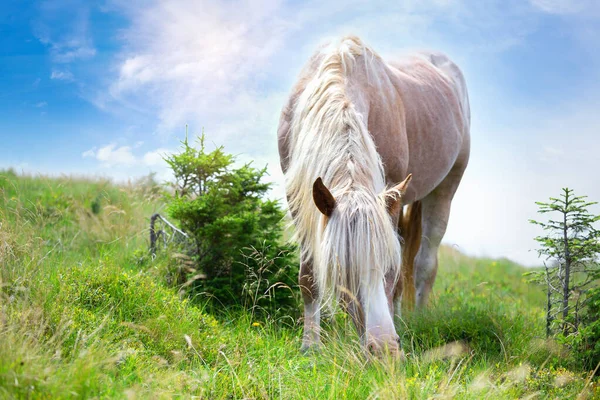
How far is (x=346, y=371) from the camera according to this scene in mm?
3117

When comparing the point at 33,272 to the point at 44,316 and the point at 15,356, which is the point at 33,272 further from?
the point at 15,356

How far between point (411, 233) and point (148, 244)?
130 inches

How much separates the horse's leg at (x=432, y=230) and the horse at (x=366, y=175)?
0.01 meters

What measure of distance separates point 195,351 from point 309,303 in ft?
4.16

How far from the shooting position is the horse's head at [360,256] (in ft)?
10.5

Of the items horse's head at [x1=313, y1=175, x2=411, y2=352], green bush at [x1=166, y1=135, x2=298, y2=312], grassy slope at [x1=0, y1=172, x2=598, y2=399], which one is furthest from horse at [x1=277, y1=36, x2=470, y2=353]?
green bush at [x1=166, y1=135, x2=298, y2=312]

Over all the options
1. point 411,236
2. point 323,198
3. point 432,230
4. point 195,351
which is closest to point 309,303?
point 195,351

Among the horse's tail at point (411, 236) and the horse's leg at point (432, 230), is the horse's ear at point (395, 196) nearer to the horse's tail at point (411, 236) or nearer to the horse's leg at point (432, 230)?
the horse's tail at point (411, 236)

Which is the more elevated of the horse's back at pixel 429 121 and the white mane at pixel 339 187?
the horse's back at pixel 429 121

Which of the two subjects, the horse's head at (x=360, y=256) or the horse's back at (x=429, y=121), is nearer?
the horse's head at (x=360, y=256)

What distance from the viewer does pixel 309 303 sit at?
14.4 feet

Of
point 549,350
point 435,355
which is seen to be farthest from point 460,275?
point 435,355

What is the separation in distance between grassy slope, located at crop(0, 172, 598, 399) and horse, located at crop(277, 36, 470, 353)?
35 centimetres

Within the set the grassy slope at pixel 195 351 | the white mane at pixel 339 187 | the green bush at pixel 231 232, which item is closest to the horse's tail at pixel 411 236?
the grassy slope at pixel 195 351
